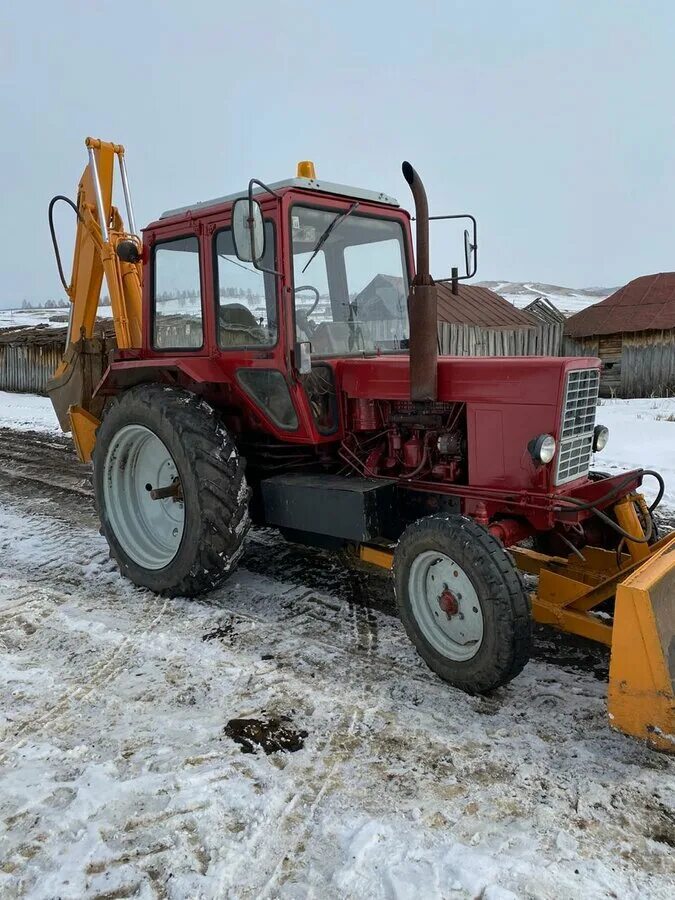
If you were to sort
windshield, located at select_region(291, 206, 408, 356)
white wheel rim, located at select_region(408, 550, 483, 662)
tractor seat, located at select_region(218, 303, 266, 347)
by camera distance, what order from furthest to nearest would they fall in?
1. tractor seat, located at select_region(218, 303, 266, 347)
2. windshield, located at select_region(291, 206, 408, 356)
3. white wheel rim, located at select_region(408, 550, 483, 662)

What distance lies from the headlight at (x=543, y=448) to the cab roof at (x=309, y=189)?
2059mm

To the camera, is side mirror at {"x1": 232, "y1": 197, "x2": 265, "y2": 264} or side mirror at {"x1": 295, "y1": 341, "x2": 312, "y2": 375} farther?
side mirror at {"x1": 295, "y1": 341, "x2": 312, "y2": 375}

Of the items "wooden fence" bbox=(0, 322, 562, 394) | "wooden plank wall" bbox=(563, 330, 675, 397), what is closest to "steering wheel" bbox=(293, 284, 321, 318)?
"wooden fence" bbox=(0, 322, 562, 394)

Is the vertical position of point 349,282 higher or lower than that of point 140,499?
higher

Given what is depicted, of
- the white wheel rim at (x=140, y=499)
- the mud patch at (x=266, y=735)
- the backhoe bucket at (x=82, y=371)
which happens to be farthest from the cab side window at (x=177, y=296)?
the mud patch at (x=266, y=735)

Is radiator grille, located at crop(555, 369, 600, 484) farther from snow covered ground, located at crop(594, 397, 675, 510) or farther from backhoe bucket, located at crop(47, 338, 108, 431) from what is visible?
backhoe bucket, located at crop(47, 338, 108, 431)

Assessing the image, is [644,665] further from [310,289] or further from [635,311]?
[635,311]

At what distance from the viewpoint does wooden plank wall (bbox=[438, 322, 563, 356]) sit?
1722cm

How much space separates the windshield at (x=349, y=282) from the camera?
14.0 ft

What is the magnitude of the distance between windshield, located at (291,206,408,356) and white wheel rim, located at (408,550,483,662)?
5.23 ft

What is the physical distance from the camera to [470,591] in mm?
3383

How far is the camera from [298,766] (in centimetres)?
287

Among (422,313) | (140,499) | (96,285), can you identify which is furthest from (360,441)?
(96,285)

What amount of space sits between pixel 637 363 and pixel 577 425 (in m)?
15.0
